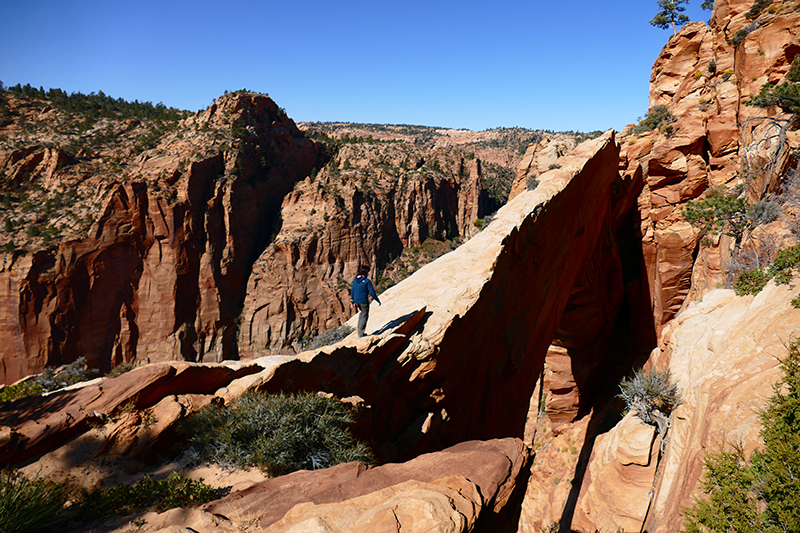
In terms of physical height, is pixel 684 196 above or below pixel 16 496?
above

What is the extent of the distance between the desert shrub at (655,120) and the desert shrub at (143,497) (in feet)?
70.9

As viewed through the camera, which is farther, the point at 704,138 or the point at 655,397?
the point at 704,138

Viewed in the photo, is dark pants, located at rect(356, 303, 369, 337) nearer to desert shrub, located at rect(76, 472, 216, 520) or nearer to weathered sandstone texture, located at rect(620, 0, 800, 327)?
desert shrub, located at rect(76, 472, 216, 520)

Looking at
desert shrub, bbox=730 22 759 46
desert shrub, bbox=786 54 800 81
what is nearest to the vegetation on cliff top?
desert shrub, bbox=786 54 800 81

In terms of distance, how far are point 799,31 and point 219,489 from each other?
17.9 metres

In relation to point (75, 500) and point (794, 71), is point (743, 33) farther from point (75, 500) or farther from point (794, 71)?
point (75, 500)

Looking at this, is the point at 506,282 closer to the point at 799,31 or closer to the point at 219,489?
the point at 219,489

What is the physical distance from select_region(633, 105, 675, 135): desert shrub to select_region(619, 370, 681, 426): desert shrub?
1590 cm

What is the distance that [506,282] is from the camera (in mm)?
10578

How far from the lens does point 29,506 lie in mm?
3471

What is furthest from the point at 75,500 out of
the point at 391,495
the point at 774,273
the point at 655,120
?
the point at 655,120

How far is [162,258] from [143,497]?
51.5 meters

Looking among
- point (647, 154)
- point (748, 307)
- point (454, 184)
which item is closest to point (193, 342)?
point (454, 184)

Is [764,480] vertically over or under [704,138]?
under
